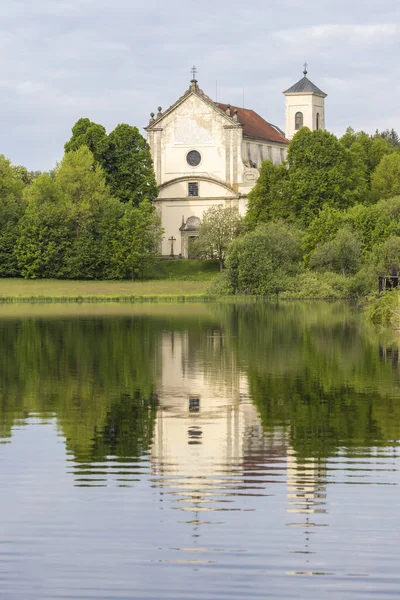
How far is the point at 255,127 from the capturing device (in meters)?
105

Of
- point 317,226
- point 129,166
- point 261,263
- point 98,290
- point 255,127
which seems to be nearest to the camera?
point 261,263

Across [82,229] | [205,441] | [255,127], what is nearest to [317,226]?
[82,229]

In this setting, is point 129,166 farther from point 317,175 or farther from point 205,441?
point 205,441

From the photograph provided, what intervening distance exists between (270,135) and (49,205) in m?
24.0

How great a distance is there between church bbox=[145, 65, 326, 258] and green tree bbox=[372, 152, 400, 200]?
374 inches

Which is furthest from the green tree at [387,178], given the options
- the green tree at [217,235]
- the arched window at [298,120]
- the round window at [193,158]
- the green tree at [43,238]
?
the green tree at [43,238]

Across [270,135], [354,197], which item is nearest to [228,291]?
[354,197]

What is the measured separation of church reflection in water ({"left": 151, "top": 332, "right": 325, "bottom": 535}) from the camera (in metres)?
12.8

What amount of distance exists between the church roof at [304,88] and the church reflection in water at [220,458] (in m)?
89.4

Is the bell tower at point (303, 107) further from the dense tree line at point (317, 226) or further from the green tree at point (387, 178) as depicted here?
the green tree at point (387, 178)

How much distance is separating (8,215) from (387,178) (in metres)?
29.8

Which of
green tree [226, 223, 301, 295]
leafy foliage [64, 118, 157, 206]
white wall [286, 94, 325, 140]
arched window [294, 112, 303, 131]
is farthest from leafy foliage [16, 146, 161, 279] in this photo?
arched window [294, 112, 303, 131]

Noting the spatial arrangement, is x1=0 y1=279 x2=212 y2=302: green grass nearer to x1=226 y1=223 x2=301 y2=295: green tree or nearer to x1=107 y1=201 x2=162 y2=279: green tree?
x1=107 y1=201 x2=162 y2=279: green tree

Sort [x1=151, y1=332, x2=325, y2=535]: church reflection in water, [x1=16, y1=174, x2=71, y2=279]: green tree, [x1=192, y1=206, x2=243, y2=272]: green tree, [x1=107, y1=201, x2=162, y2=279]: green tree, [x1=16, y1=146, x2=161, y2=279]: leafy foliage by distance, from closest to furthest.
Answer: [x1=151, y1=332, x2=325, y2=535]: church reflection in water, [x1=107, y1=201, x2=162, y2=279]: green tree, [x1=16, y1=146, x2=161, y2=279]: leafy foliage, [x1=16, y1=174, x2=71, y2=279]: green tree, [x1=192, y1=206, x2=243, y2=272]: green tree
